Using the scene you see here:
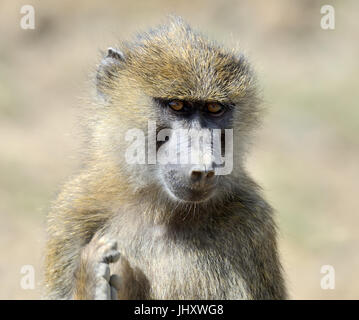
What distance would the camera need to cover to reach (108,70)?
5199 mm

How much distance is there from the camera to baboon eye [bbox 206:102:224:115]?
484cm

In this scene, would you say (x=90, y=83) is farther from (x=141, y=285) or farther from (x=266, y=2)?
(x=266, y=2)

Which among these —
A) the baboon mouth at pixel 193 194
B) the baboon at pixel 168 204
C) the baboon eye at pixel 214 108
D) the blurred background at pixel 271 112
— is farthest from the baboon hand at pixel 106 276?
the blurred background at pixel 271 112

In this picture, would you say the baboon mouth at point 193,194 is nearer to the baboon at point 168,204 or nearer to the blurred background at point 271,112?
the baboon at point 168,204

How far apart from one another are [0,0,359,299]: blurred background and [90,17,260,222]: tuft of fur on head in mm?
5372

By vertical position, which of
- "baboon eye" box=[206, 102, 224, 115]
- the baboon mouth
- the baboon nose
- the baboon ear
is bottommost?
the baboon mouth

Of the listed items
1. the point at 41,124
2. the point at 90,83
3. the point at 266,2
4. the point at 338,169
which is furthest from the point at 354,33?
the point at 90,83

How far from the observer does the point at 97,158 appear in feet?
16.6

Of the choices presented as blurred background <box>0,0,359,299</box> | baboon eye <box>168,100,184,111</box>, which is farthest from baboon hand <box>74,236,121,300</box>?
blurred background <box>0,0,359,299</box>

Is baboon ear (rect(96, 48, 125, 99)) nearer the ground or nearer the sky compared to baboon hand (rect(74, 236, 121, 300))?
nearer the sky

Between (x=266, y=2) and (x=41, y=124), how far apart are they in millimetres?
6354

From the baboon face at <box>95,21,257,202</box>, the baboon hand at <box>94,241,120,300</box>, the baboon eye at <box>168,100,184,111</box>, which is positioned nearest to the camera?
the baboon hand at <box>94,241,120,300</box>

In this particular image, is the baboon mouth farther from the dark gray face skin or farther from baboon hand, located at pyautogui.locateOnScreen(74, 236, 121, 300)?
baboon hand, located at pyautogui.locateOnScreen(74, 236, 121, 300)

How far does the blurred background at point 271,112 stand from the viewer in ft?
39.8
